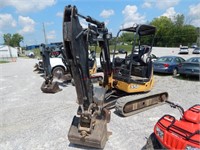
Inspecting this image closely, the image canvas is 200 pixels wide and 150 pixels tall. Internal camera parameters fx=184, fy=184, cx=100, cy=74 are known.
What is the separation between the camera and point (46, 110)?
595 cm

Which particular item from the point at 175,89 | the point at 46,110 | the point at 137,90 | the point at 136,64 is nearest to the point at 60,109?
the point at 46,110

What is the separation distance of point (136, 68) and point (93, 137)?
3.90 m

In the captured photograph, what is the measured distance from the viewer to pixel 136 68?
680 centimetres

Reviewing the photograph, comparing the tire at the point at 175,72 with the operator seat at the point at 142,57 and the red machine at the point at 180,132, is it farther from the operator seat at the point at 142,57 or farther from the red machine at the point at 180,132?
the red machine at the point at 180,132

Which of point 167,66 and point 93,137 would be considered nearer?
point 93,137

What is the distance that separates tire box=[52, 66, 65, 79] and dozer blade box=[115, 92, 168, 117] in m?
6.26

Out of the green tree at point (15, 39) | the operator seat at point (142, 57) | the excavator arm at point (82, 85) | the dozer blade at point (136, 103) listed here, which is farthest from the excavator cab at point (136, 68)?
the green tree at point (15, 39)

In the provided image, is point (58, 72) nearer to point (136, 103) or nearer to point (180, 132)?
point (136, 103)

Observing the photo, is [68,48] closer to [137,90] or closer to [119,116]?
[119,116]

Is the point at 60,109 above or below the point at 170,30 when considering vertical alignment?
below

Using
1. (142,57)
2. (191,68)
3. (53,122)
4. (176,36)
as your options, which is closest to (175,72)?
(191,68)

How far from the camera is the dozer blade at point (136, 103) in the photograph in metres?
5.03

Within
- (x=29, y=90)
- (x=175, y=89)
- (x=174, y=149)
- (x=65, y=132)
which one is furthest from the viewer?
(x=29, y=90)

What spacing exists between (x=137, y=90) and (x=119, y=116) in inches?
51.2
